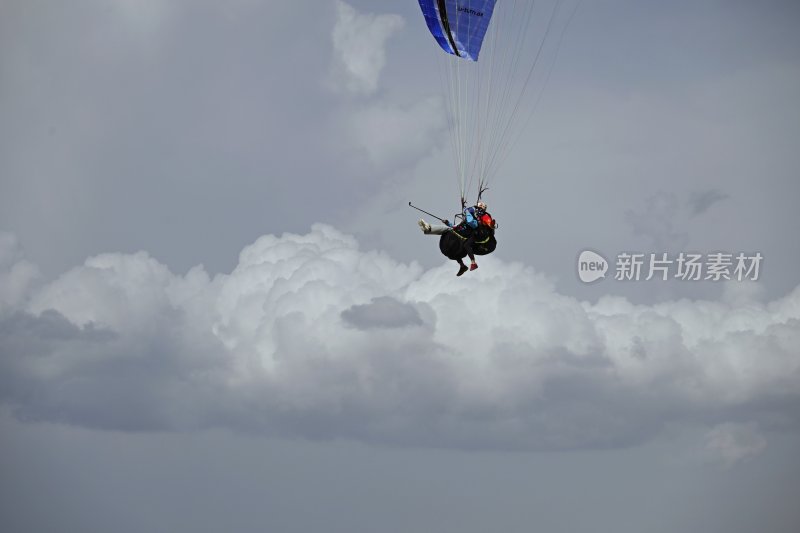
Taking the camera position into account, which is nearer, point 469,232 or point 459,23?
point 469,232

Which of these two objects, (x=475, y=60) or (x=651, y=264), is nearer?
(x=475, y=60)

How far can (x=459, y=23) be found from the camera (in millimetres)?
59625

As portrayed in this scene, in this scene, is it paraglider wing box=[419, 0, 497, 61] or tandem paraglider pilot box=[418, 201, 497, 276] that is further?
paraglider wing box=[419, 0, 497, 61]

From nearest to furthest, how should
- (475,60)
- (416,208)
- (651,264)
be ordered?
1. (416,208)
2. (475,60)
3. (651,264)

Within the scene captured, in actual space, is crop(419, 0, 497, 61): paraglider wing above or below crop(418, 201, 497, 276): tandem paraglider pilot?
above

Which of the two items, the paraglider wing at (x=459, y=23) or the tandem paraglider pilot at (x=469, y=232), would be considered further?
the paraglider wing at (x=459, y=23)

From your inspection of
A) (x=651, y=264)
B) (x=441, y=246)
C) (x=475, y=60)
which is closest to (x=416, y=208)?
(x=441, y=246)

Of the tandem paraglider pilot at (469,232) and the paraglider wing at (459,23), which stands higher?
the paraglider wing at (459,23)

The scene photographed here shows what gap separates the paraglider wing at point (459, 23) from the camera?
59.6 m

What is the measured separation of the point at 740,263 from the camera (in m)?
72.5

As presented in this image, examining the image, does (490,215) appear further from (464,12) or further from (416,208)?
(464,12)

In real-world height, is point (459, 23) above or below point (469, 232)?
above

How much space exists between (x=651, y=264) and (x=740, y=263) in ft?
14.6

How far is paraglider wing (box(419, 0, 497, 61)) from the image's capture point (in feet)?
196
